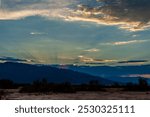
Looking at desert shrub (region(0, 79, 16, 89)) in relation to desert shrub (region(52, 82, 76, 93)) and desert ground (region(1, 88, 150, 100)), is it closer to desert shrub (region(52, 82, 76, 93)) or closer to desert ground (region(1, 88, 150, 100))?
desert ground (region(1, 88, 150, 100))

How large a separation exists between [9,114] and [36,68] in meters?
2.22

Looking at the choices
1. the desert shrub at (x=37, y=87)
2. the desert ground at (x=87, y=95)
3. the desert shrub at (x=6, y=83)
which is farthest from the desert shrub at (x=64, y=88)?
the desert shrub at (x=6, y=83)

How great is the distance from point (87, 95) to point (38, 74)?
5.55 feet

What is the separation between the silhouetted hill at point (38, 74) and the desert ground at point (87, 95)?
0.37 m

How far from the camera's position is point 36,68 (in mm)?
12203

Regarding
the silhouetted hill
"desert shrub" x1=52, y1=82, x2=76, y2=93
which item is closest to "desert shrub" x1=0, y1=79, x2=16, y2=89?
Result: the silhouetted hill

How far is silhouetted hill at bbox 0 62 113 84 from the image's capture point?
1213 cm

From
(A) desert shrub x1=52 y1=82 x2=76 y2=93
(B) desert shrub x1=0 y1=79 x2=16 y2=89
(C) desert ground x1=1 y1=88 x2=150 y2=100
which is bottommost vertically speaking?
(C) desert ground x1=1 y1=88 x2=150 y2=100

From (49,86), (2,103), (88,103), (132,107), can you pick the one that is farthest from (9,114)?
(49,86)

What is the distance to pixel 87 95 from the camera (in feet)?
37.9

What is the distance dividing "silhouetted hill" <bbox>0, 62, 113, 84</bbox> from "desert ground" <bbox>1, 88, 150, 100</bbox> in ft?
1.22

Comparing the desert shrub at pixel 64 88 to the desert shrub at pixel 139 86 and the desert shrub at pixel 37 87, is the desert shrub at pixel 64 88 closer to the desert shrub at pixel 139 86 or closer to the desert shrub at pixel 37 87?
the desert shrub at pixel 37 87

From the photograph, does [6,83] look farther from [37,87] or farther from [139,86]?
[139,86]

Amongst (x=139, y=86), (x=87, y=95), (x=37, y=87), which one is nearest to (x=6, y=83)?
(x=37, y=87)
